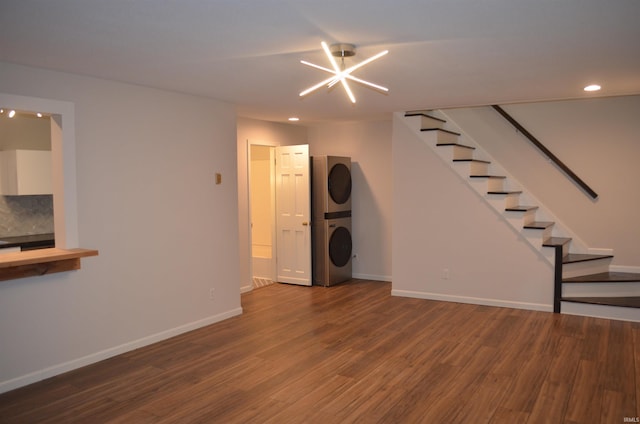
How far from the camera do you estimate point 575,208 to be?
5.78 meters

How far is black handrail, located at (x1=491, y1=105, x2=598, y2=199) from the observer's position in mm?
5621

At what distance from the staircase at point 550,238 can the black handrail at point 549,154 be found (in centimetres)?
51

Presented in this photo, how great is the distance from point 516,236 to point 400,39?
327cm

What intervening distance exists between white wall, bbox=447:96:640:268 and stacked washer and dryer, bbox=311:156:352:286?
2.11 meters

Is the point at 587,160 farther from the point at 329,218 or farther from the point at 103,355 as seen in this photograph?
the point at 103,355

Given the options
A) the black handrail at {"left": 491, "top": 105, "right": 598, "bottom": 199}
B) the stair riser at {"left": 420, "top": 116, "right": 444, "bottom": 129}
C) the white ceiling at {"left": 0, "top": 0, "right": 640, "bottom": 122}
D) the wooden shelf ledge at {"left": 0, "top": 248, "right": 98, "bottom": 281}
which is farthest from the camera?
the stair riser at {"left": 420, "top": 116, "right": 444, "bottom": 129}

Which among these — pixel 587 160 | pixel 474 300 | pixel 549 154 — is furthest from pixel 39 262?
pixel 587 160

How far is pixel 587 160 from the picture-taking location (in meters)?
5.68

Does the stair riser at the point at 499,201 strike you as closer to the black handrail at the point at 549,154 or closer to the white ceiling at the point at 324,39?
the black handrail at the point at 549,154

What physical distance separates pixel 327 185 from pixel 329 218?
0.47m

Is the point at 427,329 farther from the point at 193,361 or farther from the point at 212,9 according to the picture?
the point at 212,9

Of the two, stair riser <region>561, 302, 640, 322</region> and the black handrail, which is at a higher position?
the black handrail

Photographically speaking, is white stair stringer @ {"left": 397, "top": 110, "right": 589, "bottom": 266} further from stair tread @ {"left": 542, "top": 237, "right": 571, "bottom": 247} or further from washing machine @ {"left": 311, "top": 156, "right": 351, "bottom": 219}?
washing machine @ {"left": 311, "top": 156, "right": 351, "bottom": 219}

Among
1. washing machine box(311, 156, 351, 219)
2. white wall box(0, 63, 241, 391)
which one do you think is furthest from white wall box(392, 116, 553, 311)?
white wall box(0, 63, 241, 391)
